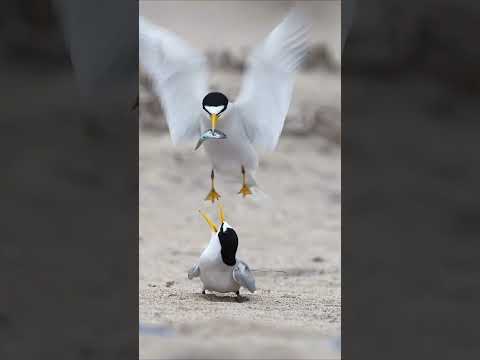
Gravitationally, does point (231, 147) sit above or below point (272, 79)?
below

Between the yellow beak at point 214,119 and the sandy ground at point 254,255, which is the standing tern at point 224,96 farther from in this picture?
the sandy ground at point 254,255

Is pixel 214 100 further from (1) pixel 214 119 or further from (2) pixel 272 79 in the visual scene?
(2) pixel 272 79

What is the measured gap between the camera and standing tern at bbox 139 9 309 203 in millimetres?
3172

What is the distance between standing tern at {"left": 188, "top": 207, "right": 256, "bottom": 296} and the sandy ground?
0.29 ft

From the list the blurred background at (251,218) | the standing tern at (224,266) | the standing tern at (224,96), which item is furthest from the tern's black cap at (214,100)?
the blurred background at (251,218)

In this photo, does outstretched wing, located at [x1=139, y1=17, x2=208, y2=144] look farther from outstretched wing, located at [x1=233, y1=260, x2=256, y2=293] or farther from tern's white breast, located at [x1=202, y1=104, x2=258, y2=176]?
outstretched wing, located at [x1=233, y1=260, x2=256, y2=293]

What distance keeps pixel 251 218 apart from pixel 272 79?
322 centimetres

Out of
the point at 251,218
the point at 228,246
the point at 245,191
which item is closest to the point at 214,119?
the point at 228,246

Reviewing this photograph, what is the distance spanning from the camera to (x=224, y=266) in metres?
3.44

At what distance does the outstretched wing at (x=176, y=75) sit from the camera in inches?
126
